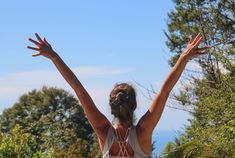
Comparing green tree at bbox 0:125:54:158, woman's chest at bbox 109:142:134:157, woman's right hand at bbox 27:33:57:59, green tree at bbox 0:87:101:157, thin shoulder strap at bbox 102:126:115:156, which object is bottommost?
woman's chest at bbox 109:142:134:157

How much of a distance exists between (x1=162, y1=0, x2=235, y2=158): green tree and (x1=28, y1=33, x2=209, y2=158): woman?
198 inches

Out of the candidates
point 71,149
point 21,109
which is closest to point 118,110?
point 71,149

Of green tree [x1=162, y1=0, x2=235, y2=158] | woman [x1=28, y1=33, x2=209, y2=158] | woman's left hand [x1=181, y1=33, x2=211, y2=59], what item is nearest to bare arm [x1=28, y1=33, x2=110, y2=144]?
woman [x1=28, y1=33, x2=209, y2=158]

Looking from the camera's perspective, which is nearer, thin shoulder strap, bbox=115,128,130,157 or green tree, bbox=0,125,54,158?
thin shoulder strap, bbox=115,128,130,157

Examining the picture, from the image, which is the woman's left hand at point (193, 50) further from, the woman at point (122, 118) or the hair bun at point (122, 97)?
the hair bun at point (122, 97)

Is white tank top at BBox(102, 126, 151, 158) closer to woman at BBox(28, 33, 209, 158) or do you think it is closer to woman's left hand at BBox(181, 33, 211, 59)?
woman at BBox(28, 33, 209, 158)

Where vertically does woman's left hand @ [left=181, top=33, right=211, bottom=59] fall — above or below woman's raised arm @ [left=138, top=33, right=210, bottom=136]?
above

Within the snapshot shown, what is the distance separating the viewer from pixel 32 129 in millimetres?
28844

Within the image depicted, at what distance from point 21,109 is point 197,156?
Result: 27041 mm

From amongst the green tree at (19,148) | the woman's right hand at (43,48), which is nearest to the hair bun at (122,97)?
the woman's right hand at (43,48)

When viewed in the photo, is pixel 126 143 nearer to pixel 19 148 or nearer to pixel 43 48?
pixel 43 48

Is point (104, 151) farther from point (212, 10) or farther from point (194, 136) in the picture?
point (212, 10)

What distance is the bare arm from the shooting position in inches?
92.4

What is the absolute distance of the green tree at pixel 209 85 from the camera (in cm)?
781
